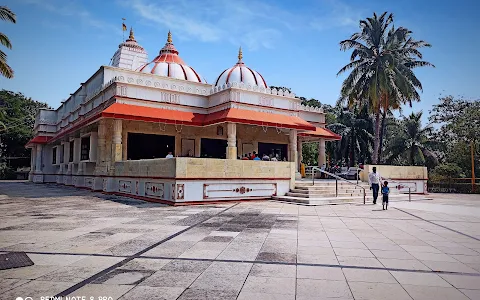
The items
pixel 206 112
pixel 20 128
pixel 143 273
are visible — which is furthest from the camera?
pixel 20 128

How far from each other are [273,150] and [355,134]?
41.3ft

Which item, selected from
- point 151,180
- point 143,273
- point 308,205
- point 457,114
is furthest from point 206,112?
point 457,114

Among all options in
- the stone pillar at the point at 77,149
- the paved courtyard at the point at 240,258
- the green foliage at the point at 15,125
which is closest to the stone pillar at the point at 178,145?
the stone pillar at the point at 77,149

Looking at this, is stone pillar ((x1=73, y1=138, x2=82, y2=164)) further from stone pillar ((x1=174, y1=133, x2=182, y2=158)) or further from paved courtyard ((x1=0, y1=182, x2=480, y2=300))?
paved courtyard ((x1=0, y1=182, x2=480, y2=300))

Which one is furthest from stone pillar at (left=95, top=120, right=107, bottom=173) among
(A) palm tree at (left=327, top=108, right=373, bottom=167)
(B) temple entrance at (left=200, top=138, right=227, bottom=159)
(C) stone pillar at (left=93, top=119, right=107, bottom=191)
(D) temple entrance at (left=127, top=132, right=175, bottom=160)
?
(A) palm tree at (left=327, top=108, right=373, bottom=167)

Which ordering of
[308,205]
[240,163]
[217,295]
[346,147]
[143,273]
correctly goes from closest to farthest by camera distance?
[217,295], [143,273], [308,205], [240,163], [346,147]

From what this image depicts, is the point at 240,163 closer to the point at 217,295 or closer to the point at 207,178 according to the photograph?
the point at 207,178

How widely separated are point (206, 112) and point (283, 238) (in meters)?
16.7

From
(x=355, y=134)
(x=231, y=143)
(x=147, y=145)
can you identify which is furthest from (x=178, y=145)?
(x=355, y=134)

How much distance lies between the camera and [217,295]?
3.71m

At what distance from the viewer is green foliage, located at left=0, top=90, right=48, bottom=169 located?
143 feet

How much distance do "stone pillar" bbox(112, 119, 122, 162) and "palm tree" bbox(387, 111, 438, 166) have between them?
985 inches

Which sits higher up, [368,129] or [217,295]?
[368,129]

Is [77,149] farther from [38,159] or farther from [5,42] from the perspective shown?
[38,159]
